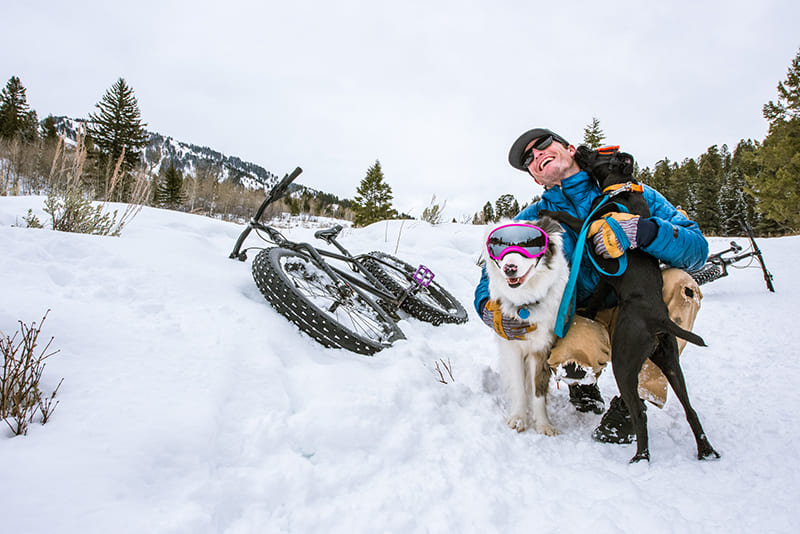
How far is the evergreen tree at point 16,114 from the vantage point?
27.7 meters

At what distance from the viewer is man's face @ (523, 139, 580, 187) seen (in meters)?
2.28

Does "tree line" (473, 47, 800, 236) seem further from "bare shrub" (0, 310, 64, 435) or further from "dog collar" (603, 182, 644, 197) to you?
"bare shrub" (0, 310, 64, 435)

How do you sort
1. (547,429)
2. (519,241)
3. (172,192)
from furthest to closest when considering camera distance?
(172,192) → (547,429) → (519,241)

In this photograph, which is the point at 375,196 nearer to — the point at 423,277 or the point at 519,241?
the point at 423,277

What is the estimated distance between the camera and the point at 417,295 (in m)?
4.08

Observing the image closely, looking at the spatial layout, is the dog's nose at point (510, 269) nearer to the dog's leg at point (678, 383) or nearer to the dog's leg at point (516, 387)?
the dog's leg at point (516, 387)

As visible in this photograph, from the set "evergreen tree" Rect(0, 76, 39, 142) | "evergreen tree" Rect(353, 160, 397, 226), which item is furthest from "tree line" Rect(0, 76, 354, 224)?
"evergreen tree" Rect(353, 160, 397, 226)

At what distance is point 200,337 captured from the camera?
1.92 m

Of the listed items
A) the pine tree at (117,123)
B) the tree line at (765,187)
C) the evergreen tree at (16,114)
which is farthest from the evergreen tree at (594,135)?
the evergreen tree at (16,114)

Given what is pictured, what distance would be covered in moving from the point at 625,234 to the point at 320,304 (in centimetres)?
227

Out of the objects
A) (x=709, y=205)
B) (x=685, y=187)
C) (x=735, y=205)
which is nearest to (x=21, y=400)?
(x=735, y=205)

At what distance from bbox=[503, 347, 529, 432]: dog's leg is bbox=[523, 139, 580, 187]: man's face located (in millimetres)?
1206

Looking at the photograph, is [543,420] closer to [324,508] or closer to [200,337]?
[324,508]

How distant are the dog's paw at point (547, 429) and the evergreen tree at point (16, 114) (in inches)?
1640
